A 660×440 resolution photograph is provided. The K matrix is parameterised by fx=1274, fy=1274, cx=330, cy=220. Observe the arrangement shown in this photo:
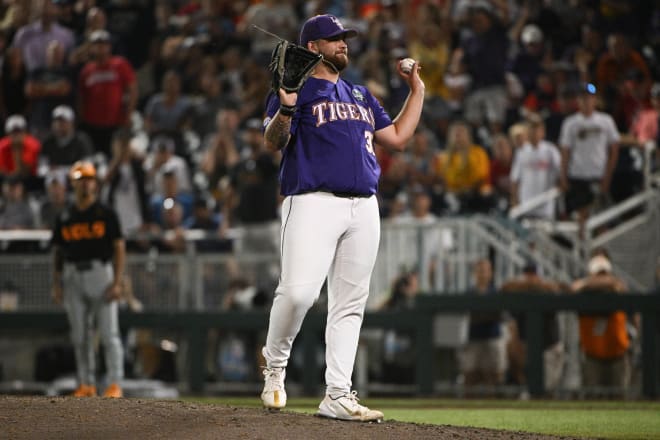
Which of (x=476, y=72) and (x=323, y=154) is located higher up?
(x=476, y=72)

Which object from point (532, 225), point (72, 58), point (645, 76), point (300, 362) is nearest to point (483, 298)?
point (532, 225)

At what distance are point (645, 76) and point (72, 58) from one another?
334 inches

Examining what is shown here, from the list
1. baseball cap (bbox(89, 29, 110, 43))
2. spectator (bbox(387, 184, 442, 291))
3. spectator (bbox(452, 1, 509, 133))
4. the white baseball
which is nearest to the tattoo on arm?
the white baseball

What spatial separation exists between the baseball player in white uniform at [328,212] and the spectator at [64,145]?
10.5m

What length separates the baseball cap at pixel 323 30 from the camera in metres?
Result: 7.24

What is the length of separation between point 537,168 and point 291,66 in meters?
9.02

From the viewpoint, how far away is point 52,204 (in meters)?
16.2

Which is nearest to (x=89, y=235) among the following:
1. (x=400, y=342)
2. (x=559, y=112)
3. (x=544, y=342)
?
(x=400, y=342)

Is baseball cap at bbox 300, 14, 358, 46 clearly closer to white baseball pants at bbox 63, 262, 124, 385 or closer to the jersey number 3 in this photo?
the jersey number 3

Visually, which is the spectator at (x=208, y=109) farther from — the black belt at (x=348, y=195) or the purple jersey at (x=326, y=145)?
the black belt at (x=348, y=195)

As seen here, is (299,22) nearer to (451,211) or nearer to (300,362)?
(451,211)

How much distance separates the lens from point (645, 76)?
53.6 ft

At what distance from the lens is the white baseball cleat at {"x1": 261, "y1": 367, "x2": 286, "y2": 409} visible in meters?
7.26

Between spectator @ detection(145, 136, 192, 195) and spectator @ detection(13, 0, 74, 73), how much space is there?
3.12 metres
